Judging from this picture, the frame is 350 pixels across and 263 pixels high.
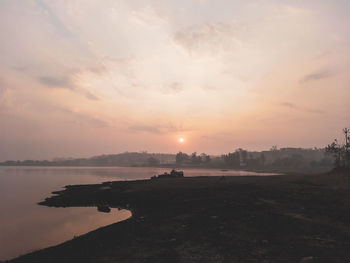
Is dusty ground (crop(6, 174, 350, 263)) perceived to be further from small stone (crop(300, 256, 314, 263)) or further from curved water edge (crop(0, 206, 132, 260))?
curved water edge (crop(0, 206, 132, 260))

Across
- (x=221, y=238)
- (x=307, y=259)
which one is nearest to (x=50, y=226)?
(x=221, y=238)

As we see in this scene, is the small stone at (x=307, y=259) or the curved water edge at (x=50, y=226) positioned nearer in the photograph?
the small stone at (x=307, y=259)

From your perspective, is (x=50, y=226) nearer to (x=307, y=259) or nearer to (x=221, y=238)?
(x=221, y=238)

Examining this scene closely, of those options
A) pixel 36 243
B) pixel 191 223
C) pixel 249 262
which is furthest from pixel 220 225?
pixel 36 243

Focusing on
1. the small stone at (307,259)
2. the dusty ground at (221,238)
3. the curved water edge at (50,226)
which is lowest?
the curved water edge at (50,226)

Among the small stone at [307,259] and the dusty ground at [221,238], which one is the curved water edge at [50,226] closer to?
the dusty ground at [221,238]

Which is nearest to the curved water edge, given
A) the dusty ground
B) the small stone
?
the dusty ground

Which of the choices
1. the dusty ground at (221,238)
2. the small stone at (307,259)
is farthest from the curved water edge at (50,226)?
the small stone at (307,259)

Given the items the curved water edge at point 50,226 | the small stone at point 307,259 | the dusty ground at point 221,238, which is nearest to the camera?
the small stone at point 307,259

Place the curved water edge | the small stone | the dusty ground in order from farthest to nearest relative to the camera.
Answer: the curved water edge, the dusty ground, the small stone

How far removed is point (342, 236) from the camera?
17234 mm

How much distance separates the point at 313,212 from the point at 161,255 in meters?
19.5

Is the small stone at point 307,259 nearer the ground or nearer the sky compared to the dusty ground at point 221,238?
nearer the sky

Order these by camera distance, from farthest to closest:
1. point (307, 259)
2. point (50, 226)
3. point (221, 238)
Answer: point (50, 226) → point (221, 238) → point (307, 259)
